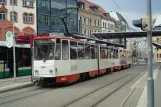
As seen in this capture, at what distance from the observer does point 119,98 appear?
14.5 metres

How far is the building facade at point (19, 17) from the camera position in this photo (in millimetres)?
50531

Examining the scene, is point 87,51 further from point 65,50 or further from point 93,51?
point 65,50

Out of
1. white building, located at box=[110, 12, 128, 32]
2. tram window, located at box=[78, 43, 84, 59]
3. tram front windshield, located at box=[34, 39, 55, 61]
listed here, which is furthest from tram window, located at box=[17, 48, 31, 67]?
white building, located at box=[110, 12, 128, 32]

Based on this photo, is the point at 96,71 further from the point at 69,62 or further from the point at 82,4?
the point at 82,4

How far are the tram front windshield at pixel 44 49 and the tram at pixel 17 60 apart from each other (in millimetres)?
6154

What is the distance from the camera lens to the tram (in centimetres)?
2484

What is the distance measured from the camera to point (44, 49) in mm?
18984

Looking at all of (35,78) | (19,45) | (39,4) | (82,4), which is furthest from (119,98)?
(82,4)

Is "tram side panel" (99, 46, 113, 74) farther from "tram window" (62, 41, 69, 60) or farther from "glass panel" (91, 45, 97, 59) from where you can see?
"tram window" (62, 41, 69, 60)

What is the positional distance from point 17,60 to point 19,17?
1085 inches

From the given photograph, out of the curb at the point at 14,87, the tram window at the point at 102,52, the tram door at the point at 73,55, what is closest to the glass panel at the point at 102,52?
the tram window at the point at 102,52

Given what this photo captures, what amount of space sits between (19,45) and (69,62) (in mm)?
8516

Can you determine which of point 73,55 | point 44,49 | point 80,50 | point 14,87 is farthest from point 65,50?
point 14,87

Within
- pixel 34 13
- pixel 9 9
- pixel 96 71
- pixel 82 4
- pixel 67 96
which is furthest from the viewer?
pixel 82 4
